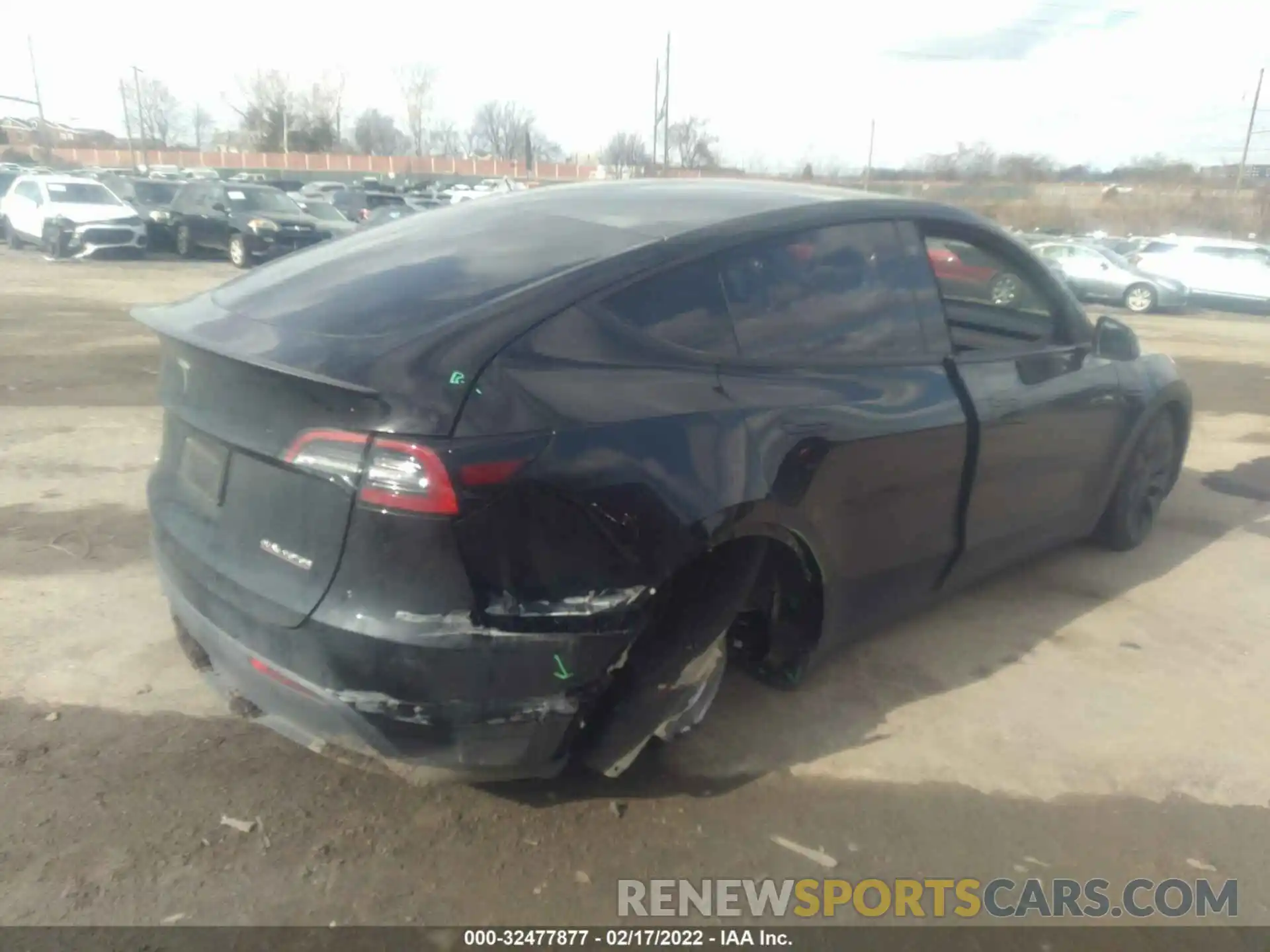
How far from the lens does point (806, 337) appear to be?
3395 millimetres

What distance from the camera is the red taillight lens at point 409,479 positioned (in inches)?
98.3

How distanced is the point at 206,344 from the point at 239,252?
64.0 ft

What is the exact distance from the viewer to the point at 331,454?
259cm

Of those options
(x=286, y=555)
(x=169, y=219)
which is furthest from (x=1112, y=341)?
(x=169, y=219)

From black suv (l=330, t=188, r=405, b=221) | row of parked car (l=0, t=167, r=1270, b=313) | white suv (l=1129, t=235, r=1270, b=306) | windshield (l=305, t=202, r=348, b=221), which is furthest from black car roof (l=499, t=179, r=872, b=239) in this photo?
black suv (l=330, t=188, r=405, b=221)

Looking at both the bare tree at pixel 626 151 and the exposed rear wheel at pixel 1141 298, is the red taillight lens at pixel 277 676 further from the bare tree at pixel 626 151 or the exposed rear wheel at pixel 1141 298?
the bare tree at pixel 626 151

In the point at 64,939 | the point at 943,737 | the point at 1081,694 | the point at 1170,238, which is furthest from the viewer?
the point at 1170,238

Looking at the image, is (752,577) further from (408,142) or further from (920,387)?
(408,142)

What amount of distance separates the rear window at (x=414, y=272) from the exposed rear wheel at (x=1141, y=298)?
22.1 meters

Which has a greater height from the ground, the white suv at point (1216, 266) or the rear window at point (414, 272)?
the rear window at point (414, 272)

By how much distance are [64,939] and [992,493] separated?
335 centimetres

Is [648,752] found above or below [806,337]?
below

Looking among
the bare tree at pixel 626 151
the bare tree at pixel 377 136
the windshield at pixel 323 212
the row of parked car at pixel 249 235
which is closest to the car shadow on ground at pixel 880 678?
the row of parked car at pixel 249 235

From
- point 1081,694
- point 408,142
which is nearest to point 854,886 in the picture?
point 1081,694
